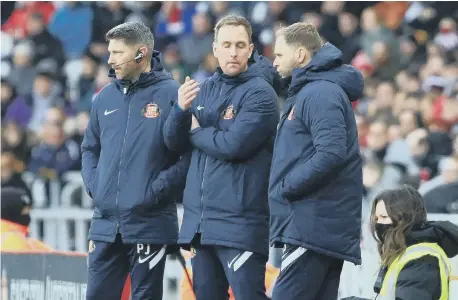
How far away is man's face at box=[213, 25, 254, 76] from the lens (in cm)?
727

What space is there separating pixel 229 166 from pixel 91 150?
1150mm

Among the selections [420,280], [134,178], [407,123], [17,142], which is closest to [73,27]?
[17,142]

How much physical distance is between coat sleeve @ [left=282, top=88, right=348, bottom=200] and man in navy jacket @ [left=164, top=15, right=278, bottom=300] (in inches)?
17.8

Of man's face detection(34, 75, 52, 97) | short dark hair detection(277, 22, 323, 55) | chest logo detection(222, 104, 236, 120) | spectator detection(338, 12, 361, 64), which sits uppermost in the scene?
short dark hair detection(277, 22, 323, 55)

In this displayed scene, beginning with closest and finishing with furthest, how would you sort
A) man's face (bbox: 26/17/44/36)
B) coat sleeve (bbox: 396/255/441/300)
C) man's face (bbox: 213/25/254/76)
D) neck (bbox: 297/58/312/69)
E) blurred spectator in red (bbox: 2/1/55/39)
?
coat sleeve (bbox: 396/255/441/300)
neck (bbox: 297/58/312/69)
man's face (bbox: 213/25/254/76)
man's face (bbox: 26/17/44/36)
blurred spectator in red (bbox: 2/1/55/39)

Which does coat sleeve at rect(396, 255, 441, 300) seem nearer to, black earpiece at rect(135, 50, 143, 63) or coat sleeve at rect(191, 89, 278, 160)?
coat sleeve at rect(191, 89, 278, 160)

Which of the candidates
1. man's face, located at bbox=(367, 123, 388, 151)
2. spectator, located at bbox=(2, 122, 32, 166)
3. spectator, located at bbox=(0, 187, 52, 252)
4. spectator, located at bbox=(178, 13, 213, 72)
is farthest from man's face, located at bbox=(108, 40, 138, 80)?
spectator, located at bbox=(178, 13, 213, 72)

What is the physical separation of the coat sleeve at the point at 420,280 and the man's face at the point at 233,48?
5.34ft

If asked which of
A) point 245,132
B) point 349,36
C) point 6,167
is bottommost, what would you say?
point 6,167

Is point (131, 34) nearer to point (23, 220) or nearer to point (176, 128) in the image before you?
point (176, 128)

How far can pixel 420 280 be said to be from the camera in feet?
21.3

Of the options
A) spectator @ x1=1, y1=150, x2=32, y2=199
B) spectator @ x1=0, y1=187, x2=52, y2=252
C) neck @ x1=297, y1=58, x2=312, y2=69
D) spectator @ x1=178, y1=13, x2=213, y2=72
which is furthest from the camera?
spectator @ x1=178, y1=13, x2=213, y2=72

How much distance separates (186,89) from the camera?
7262 mm

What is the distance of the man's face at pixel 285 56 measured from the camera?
277 inches
